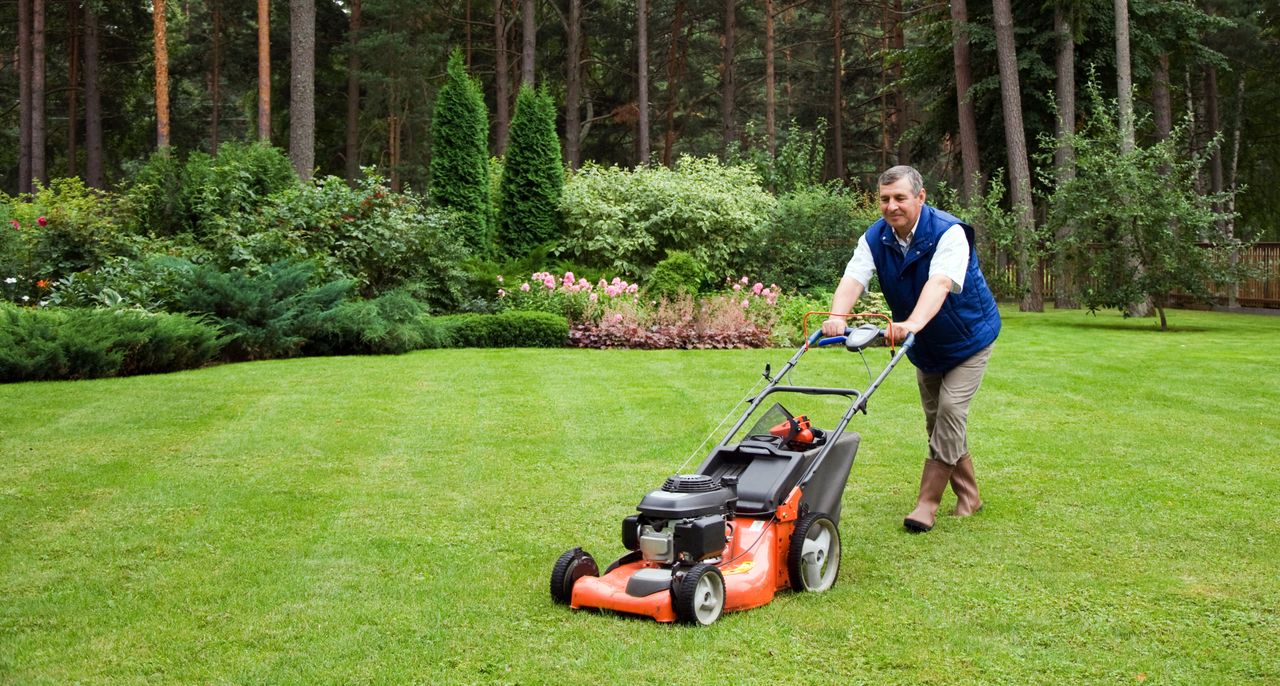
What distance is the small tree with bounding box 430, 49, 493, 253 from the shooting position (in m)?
19.0

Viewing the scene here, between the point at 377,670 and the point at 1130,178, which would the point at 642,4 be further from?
the point at 377,670

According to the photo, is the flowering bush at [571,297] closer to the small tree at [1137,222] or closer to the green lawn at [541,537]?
the green lawn at [541,537]

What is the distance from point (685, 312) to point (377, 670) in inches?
Answer: 450

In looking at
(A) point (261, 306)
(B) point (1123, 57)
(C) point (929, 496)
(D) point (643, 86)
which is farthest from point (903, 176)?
(D) point (643, 86)

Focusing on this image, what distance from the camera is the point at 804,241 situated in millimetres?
19438

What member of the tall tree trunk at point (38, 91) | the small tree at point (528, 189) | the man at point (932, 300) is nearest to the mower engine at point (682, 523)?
the man at point (932, 300)

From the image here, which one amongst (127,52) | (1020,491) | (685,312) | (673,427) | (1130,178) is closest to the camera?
(1020,491)

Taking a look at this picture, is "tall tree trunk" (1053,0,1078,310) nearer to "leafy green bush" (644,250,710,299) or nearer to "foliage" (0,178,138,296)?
"leafy green bush" (644,250,710,299)

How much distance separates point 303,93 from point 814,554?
60.2 ft

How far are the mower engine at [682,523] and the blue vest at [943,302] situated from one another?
62.9 inches

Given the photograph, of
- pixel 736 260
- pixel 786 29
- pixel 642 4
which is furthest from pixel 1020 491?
pixel 786 29

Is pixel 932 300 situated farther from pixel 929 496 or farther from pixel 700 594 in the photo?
pixel 700 594

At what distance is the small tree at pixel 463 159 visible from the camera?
18984 millimetres

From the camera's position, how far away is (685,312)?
49.1 ft
